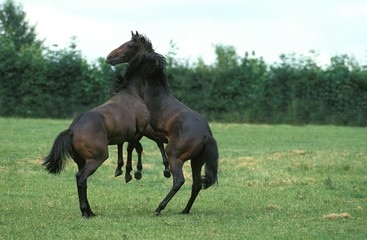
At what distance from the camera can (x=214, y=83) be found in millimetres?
32406

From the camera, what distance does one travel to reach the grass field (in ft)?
31.2

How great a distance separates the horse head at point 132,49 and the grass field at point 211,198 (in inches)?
92.0

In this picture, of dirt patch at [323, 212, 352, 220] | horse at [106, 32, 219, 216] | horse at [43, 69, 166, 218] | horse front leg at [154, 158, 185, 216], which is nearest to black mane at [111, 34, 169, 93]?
horse at [106, 32, 219, 216]

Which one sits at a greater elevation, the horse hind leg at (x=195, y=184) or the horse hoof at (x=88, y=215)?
the horse hind leg at (x=195, y=184)

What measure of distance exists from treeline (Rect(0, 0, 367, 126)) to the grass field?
361 inches

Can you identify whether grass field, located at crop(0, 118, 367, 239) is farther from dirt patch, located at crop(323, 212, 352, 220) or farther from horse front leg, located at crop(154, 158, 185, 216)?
horse front leg, located at crop(154, 158, 185, 216)

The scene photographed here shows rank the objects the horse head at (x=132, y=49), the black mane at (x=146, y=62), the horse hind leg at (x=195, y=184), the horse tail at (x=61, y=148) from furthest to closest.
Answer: the black mane at (x=146, y=62), the horse head at (x=132, y=49), the horse hind leg at (x=195, y=184), the horse tail at (x=61, y=148)

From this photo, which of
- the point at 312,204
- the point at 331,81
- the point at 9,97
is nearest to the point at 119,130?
the point at 312,204

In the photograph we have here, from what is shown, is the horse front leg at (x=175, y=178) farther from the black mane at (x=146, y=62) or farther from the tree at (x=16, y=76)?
the tree at (x=16, y=76)

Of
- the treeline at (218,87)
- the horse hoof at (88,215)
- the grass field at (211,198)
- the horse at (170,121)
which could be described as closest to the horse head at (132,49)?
the horse at (170,121)

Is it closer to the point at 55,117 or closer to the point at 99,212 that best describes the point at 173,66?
the point at 55,117

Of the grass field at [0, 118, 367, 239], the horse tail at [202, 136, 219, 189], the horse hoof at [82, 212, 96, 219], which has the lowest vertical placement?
the grass field at [0, 118, 367, 239]

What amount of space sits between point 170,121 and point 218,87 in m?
21.1

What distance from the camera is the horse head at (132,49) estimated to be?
11.8 metres
